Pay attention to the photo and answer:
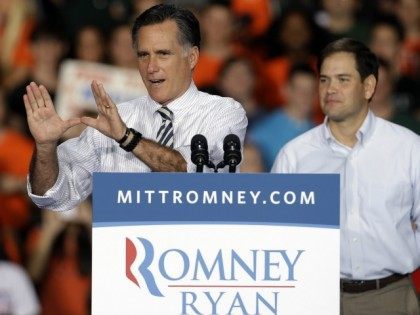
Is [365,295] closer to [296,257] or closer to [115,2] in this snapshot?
[296,257]

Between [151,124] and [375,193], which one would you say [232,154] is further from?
[375,193]

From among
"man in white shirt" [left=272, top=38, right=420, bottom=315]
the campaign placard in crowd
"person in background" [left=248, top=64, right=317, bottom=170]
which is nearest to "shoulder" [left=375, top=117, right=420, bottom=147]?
"man in white shirt" [left=272, top=38, right=420, bottom=315]

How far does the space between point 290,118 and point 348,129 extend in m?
2.27

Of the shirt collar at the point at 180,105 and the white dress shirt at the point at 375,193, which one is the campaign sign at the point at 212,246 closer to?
the shirt collar at the point at 180,105

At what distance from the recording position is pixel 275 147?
7762 millimetres

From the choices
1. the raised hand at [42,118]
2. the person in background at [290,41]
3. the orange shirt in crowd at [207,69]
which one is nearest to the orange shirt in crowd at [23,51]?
the orange shirt in crowd at [207,69]

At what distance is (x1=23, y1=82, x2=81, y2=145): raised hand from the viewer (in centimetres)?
438

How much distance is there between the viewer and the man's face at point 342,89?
5.57 m

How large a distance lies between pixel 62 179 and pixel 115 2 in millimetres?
4130

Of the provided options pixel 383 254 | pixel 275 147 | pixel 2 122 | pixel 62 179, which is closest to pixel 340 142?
pixel 383 254

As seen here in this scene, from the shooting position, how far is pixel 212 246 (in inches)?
160

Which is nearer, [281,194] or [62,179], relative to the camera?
[281,194]

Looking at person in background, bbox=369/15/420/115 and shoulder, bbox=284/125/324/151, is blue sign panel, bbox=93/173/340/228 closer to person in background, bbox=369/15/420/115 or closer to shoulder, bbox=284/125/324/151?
Result: shoulder, bbox=284/125/324/151

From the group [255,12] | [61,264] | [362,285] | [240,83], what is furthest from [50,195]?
[255,12]
